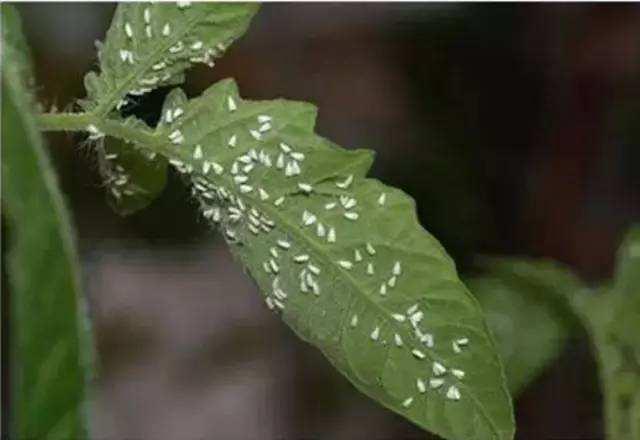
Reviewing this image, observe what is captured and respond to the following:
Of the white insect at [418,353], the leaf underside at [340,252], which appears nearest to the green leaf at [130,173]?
the leaf underside at [340,252]

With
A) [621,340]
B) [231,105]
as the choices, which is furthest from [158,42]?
[621,340]

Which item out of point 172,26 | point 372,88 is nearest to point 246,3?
point 172,26

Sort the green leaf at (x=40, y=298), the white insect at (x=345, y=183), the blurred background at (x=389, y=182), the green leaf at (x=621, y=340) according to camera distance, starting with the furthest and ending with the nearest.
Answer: the blurred background at (x=389, y=182), the green leaf at (x=621, y=340), the white insect at (x=345, y=183), the green leaf at (x=40, y=298)

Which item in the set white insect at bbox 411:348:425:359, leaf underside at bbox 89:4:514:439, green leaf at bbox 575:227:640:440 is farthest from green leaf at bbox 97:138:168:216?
green leaf at bbox 575:227:640:440

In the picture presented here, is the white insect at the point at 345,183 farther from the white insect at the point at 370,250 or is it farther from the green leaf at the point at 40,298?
the green leaf at the point at 40,298

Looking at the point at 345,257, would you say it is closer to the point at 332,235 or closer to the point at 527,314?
the point at 332,235

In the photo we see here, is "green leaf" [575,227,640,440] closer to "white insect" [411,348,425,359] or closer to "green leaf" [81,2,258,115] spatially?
"white insect" [411,348,425,359]

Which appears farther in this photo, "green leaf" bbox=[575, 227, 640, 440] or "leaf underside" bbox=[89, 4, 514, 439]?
"green leaf" bbox=[575, 227, 640, 440]
